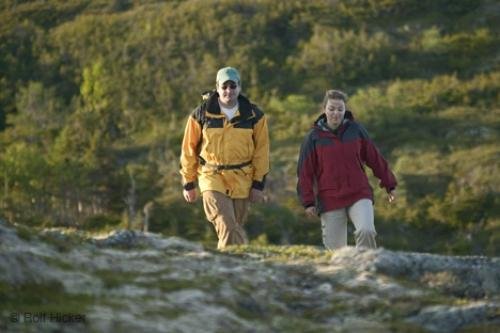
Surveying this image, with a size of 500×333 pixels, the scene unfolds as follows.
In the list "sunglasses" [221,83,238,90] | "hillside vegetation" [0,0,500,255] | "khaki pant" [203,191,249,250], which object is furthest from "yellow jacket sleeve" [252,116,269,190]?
"hillside vegetation" [0,0,500,255]

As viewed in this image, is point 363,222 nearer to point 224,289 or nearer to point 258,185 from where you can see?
point 258,185

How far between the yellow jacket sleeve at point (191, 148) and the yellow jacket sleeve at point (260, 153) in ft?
2.67

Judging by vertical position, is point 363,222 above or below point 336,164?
below

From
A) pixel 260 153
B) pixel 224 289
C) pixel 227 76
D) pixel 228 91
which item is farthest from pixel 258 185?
pixel 224 289

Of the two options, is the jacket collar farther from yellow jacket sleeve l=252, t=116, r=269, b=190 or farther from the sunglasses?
the sunglasses

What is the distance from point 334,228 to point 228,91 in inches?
93.2

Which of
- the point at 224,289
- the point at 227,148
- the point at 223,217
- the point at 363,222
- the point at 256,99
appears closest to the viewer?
the point at 224,289

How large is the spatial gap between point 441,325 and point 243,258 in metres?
2.75

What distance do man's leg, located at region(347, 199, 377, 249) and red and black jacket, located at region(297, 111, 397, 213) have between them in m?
0.10

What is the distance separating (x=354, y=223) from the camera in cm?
1287

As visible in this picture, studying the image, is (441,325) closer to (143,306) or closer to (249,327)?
(249,327)

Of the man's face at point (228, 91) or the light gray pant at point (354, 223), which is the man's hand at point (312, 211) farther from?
the man's face at point (228, 91)

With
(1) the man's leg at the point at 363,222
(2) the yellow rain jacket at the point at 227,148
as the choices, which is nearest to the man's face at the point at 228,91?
A: (2) the yellow rain jacket at the point at 227,148

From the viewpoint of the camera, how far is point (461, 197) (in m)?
76.3
